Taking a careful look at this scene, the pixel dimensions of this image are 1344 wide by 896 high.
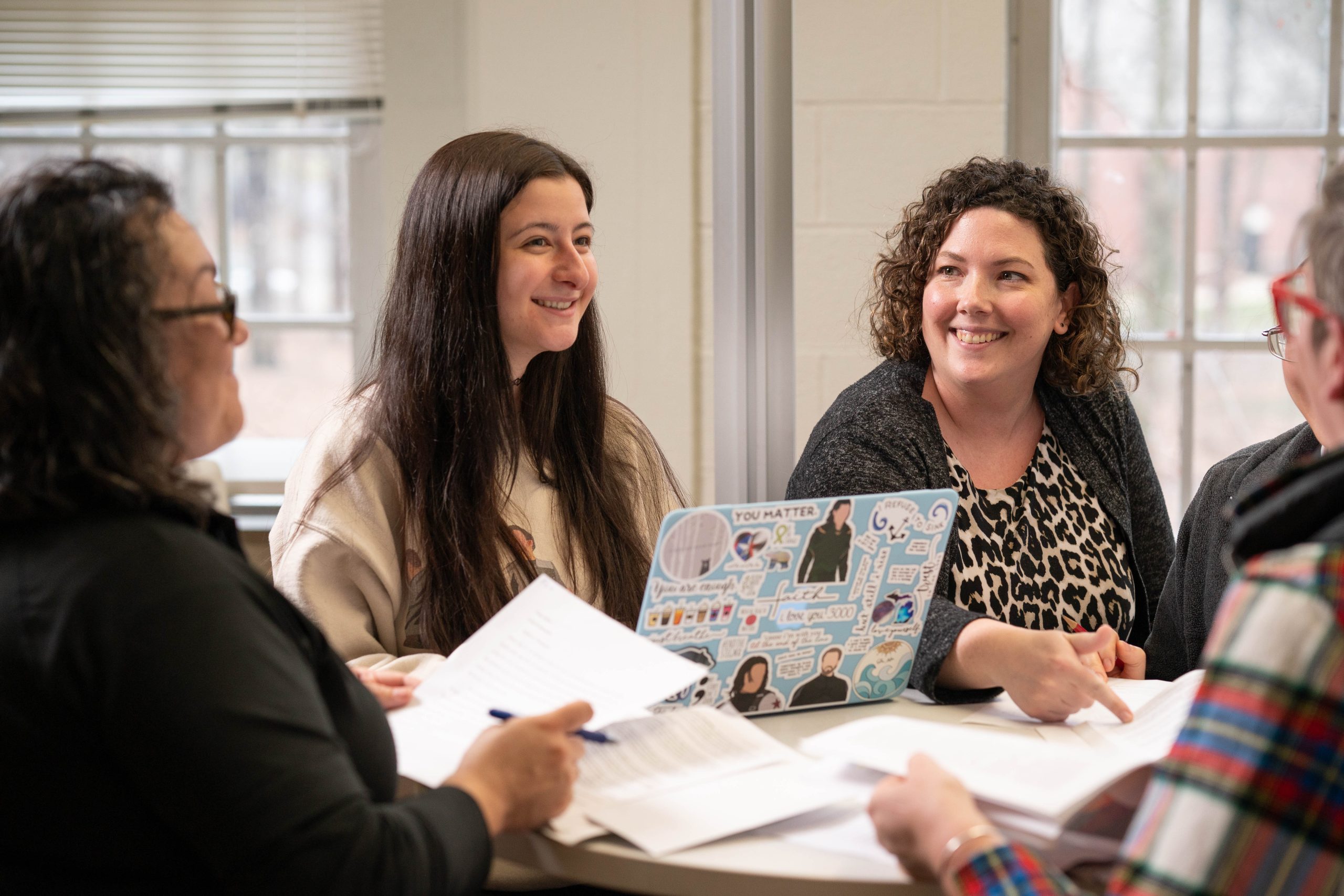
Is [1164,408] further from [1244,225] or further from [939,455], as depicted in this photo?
[939,455]

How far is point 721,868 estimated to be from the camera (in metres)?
0.85

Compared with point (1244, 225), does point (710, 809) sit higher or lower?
lower

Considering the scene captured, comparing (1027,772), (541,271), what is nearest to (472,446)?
(541,271)

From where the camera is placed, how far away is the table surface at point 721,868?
833 millimetres

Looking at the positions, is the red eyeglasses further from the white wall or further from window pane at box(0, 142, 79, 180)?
window pane at box(0, 142, 79, 180)

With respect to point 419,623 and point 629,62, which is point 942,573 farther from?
point 629,62

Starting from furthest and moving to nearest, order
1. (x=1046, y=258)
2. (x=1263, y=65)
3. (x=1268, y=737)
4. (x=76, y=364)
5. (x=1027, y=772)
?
(x=1263, y=65)
(x=1046, y=258)
(x=1027, y=772)
(x=76, y=364)
(x=1268, y=737)

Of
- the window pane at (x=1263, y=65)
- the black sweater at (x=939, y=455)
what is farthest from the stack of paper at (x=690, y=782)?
the window pane at (x=1263, y=65)

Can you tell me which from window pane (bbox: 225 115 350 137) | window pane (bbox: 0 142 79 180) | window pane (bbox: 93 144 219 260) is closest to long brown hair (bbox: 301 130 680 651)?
window pane (bbox: 225 115 350 137)

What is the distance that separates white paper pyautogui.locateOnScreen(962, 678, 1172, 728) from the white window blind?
6.35 ft

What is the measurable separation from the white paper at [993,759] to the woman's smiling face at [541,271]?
789 millimetres

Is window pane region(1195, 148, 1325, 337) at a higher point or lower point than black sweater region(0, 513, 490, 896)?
higher

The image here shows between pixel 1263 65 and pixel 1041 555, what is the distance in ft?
4.17

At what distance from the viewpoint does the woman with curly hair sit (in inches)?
62.2
